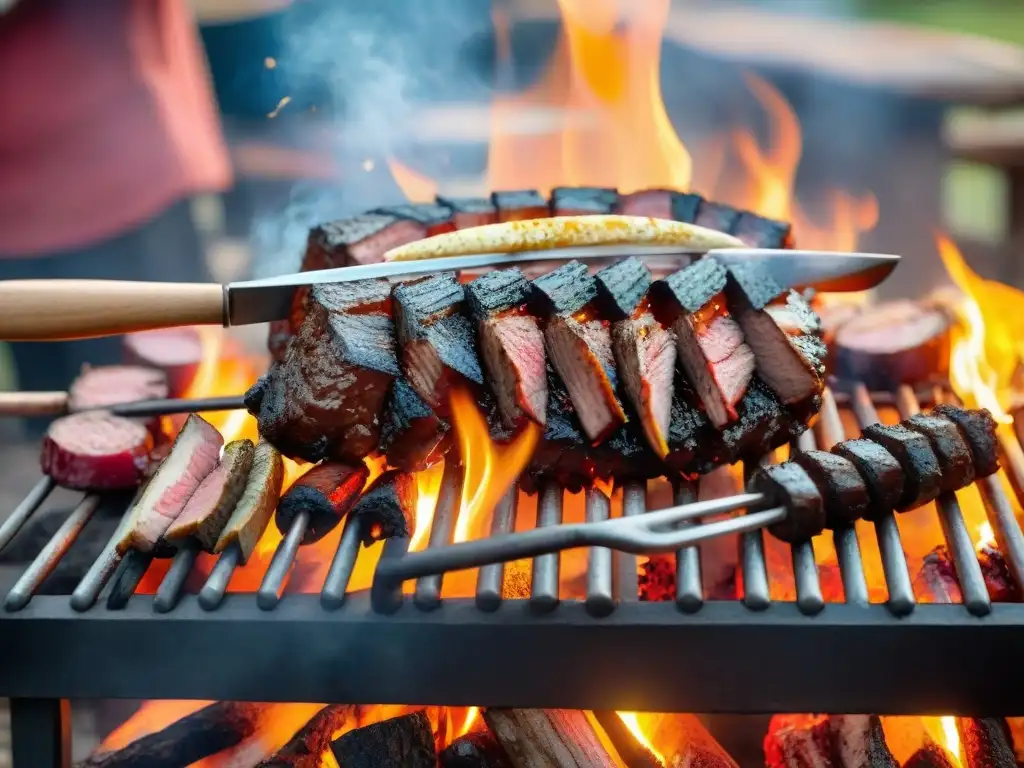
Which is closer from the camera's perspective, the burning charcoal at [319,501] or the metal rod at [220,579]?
the metal rod at [220,579]

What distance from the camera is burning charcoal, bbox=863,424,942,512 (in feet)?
5.98

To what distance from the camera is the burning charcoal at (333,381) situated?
6.18 feet

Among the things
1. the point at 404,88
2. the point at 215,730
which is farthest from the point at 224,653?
the point at 404,88

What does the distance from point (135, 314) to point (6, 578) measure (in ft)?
2.15

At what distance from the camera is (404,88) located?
3.81 meters

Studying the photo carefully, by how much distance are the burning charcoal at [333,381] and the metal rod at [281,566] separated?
0.62 feet

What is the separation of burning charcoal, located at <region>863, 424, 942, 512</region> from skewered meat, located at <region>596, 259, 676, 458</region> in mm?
485

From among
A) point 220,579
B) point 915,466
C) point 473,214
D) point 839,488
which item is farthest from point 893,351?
point 220,579

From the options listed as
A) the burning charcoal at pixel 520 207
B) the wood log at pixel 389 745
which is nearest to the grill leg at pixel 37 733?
the wood log at pixel 389 745

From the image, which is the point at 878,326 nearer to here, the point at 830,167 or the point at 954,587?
the point at 954,587

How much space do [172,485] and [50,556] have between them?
29 centimetres

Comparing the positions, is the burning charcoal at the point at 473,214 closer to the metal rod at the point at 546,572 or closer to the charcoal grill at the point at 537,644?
the metal rod at the point at 546,572

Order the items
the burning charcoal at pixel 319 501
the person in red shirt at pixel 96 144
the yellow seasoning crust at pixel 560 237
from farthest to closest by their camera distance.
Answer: the person in red shirt at pixel 96 144 → the yellow seasoning crust at pixel 560 237 → the burning charcoal at pixel 319 501

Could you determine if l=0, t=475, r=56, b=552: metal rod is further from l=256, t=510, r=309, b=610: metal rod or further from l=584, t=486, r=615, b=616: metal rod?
l=584, t=486, r=615, b=616: metal rod
